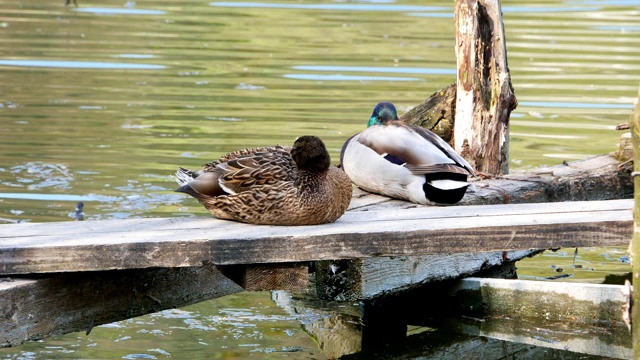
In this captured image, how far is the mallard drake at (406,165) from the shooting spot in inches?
267

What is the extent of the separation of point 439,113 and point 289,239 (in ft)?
10.6

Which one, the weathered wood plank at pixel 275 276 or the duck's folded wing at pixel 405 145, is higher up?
the duck's folded wing at pixel 405 145

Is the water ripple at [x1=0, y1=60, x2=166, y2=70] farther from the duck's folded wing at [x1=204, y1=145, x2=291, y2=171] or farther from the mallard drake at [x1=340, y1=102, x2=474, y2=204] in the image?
the duck's folded wing at [x1=204, y1=145, x2=291, y2=171]

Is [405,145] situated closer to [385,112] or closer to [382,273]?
[385,112]

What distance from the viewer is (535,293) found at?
6.76 meters

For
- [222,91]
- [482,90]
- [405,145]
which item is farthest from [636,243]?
[222,91]

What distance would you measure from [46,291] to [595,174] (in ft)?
14.0

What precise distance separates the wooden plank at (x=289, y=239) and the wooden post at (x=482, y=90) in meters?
2.40

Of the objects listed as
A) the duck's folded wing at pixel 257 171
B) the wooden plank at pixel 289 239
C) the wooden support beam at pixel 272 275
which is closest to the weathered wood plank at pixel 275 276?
the wooden support beam at pixel 272 275

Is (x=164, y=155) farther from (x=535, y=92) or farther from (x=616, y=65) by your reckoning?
(x=616, y=65)

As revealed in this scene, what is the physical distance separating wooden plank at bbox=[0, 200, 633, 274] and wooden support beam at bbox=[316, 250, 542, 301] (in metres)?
0.36

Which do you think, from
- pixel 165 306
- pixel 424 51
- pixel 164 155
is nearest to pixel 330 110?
pixel 164 155

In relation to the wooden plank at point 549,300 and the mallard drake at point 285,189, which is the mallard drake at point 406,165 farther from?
the mallard drake at point 285,189

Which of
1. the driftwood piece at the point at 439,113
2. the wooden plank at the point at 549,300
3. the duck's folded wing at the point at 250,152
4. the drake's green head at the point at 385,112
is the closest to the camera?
the duck's folded wing at the point at 250,152
